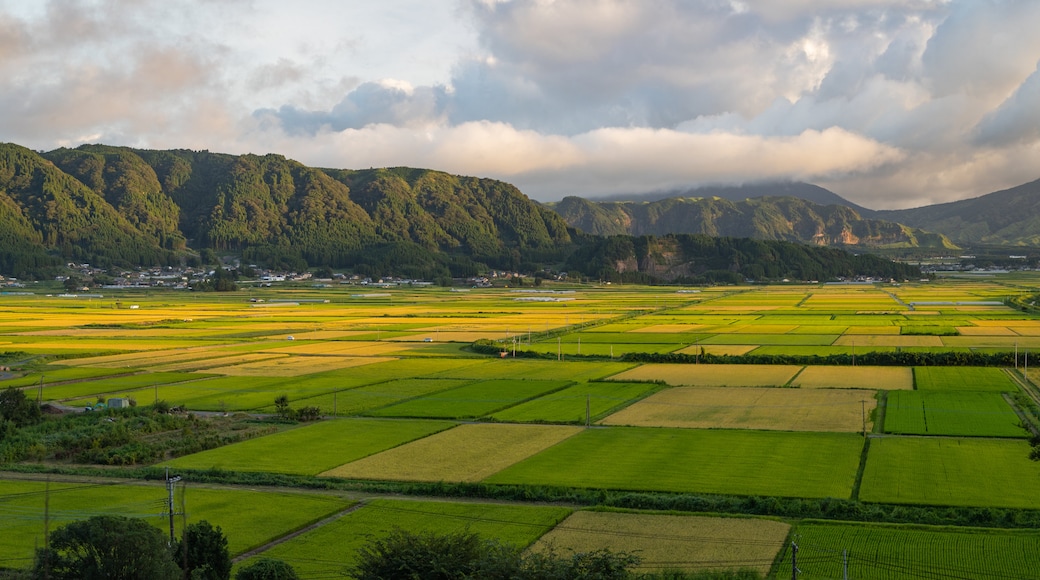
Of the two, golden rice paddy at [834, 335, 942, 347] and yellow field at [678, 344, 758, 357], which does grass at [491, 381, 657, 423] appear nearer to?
yellow field at [678, 344, 758, 357]

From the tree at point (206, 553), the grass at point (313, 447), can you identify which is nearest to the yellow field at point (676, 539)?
the tree at point (206, 553)

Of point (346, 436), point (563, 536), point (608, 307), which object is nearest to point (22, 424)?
point (346, 436)

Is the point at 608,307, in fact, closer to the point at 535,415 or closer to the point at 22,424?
the point at 535,415

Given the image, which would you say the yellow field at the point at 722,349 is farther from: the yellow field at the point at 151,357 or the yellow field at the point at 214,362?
the yellow field at the point at 151,357

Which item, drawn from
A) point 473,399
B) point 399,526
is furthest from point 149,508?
point 473,399

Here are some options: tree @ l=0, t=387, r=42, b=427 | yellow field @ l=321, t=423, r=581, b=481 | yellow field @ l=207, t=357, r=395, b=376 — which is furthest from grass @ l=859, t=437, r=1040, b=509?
yellow field @ l=207, t=357, r=395, b=376

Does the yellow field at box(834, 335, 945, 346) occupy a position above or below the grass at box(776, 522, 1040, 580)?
above

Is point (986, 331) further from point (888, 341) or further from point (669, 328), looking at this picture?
point (669, 328)
